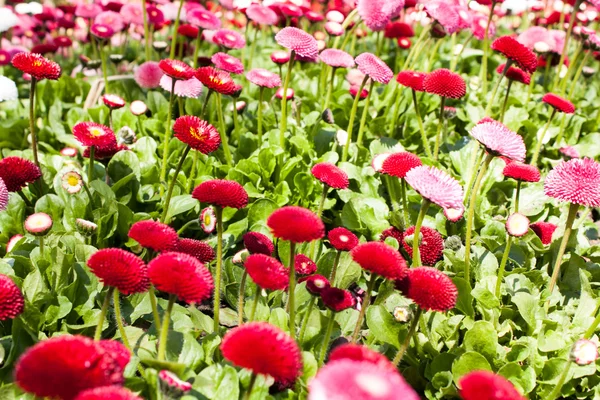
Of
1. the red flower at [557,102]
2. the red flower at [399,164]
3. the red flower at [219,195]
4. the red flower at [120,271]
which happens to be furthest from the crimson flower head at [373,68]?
the red flower at [120,271]

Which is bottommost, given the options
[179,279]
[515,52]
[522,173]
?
[522,173]

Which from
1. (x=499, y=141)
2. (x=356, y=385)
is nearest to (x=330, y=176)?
(x=499, y=141)

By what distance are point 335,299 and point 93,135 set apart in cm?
144

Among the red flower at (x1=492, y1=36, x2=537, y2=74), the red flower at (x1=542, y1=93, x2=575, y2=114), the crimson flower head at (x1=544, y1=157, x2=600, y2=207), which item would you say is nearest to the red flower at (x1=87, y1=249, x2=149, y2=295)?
the crimson flower head at (x1=544, y1=157, x2=600, y2=207)

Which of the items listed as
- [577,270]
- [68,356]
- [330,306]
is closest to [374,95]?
[577,270]

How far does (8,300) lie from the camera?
185 centimetres

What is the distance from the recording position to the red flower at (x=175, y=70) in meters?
2.91

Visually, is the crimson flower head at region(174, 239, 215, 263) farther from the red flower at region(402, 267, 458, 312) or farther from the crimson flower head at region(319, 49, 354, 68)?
the crimson flower head at region(319, 49, 354, 68)

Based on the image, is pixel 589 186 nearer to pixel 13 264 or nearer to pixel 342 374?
pixel 342 374

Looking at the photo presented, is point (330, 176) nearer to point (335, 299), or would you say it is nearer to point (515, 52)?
point (335, 299)

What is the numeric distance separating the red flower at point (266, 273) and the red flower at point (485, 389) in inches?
24.8

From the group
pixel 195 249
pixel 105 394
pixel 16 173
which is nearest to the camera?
pixel 105 394

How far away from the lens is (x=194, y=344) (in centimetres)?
211

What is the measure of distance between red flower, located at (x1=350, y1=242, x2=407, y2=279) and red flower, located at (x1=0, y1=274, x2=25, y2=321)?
100 centimetres
